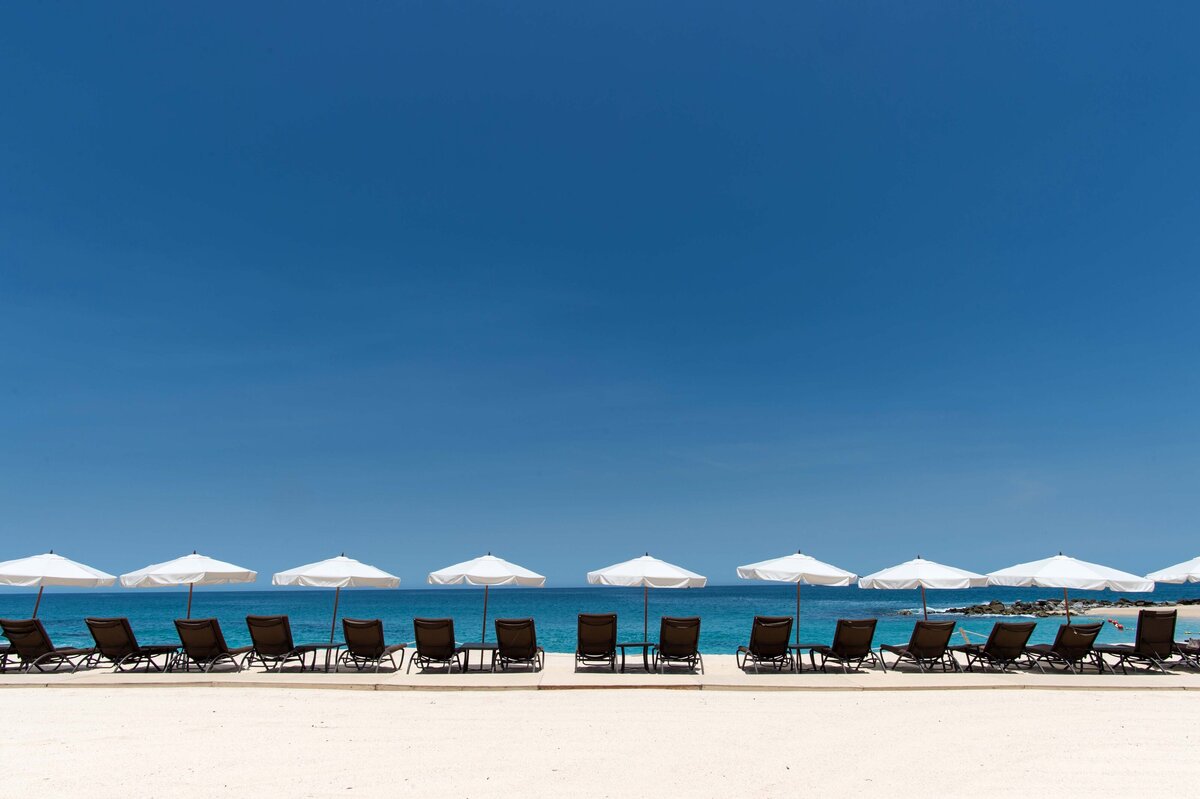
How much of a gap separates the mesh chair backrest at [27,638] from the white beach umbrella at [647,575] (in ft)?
24.6

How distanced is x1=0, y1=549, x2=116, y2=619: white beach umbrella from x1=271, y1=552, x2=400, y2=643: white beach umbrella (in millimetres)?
2701

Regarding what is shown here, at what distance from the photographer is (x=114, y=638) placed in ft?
31.9

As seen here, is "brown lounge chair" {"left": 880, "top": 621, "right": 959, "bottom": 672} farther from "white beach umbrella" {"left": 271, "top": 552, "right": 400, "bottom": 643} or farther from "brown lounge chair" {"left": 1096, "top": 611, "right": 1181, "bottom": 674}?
"white beach umbrella" {"left": 271, "top": 552, "right": 400, "bottom": 643}

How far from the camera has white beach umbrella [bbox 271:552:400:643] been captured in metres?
10.5

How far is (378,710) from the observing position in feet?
25.2

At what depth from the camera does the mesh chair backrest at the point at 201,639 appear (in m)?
9.46

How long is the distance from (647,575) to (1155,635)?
7204 millimetres

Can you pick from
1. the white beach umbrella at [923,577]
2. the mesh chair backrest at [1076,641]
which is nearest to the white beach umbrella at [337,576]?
the white beach umbrella at [923,577]

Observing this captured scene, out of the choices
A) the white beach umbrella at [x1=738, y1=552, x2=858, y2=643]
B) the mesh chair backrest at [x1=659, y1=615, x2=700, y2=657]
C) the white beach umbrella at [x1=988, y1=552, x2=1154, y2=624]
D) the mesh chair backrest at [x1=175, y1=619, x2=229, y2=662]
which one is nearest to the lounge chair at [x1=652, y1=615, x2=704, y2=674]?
the mesh chair backrest at [x1=659, y1=615, x2=700, y2=657]

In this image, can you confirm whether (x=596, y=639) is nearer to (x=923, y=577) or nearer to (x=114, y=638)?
(x=923, y=577)

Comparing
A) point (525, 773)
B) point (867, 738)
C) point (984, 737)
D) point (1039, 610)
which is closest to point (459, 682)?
point (525, 773)

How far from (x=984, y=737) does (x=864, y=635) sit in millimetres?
3411

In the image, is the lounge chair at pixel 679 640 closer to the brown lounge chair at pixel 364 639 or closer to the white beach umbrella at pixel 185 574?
the brown lounge chair at pixel 364 639

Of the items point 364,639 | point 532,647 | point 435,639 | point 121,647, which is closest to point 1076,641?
point 532,647
